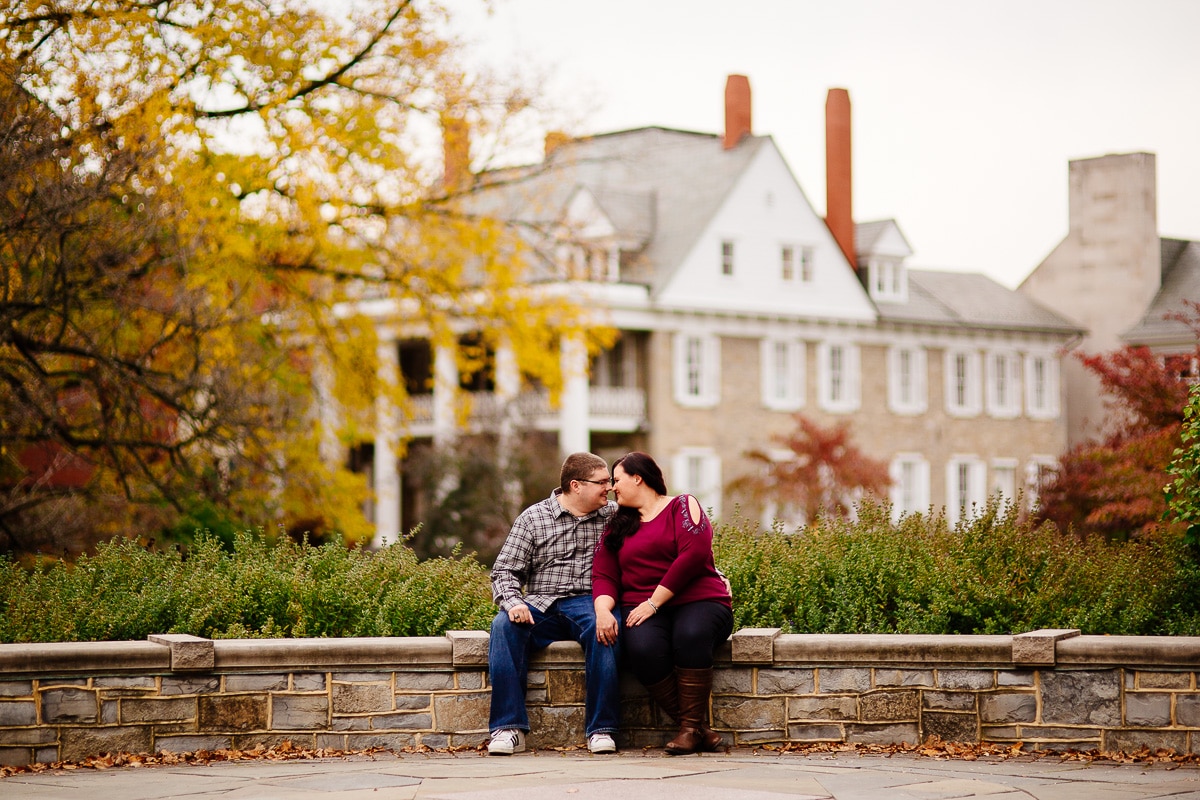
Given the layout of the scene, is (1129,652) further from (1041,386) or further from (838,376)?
(1041,386)

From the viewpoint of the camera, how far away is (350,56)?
19.1 metres

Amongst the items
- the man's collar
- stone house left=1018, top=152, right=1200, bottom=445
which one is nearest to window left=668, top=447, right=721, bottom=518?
stone house left=1018, top=152, right=1200, bottom=445

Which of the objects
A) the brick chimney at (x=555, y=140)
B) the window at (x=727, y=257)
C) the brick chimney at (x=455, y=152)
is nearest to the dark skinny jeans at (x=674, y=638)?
the brick chimney at (x=455, y=152)

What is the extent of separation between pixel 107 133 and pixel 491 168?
6.65 meters

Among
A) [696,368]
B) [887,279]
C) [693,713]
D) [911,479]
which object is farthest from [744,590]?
[887,279]

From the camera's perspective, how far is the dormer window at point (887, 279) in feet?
160

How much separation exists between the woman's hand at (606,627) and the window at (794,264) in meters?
37.6

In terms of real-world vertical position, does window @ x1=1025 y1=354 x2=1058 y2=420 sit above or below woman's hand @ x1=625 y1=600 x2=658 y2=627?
above

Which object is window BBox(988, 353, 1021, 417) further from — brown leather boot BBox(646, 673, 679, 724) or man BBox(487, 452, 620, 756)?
brown leather boot BBox(646, 673, 679, 724)

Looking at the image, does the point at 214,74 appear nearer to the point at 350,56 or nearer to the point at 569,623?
the point at 350,56

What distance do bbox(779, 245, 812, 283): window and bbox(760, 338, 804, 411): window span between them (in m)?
1.88

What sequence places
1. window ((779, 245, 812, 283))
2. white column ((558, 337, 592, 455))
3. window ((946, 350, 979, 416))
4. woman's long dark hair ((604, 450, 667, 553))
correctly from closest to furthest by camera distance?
1. woman's long dark hair ((604, 450, 667, 553))
2. white column ((558, 337, 592, 455))
3. window ((779, 245, 812, 283))
4. window ((946, 350, 979, 416))

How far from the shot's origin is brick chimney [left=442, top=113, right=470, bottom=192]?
20.8 meters

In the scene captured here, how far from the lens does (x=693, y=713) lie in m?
8.45
